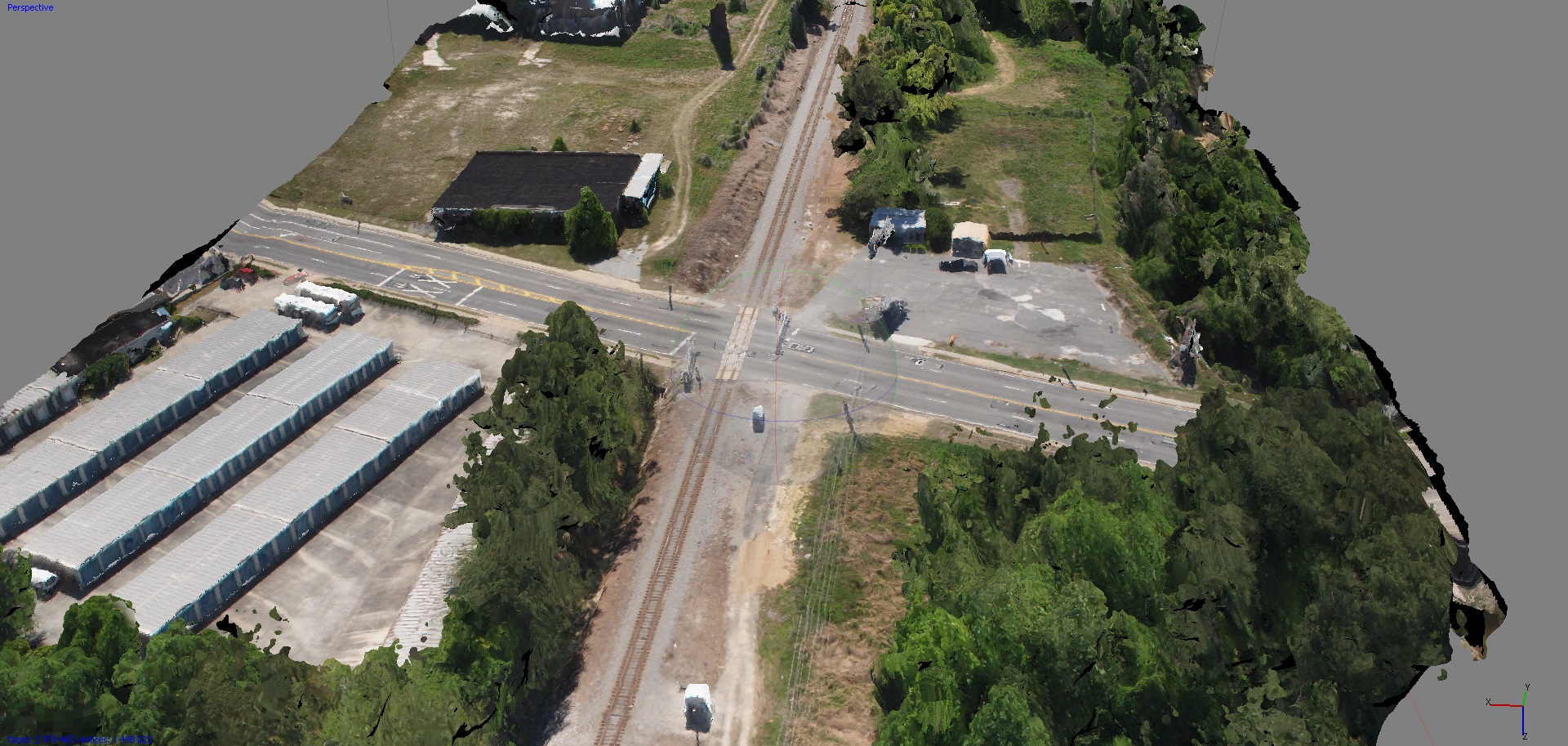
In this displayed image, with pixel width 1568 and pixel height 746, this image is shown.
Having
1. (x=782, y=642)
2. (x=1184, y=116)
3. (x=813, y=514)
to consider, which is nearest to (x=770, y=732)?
(x=782, y=642)

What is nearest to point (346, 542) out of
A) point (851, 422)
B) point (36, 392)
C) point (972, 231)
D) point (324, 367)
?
point (324, 367)

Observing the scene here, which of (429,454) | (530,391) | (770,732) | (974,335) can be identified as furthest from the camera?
(974,335)

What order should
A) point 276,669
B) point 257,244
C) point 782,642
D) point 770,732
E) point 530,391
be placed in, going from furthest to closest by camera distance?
point 257,244
point 530,391
point 782,642
point 770,732
point 276,669

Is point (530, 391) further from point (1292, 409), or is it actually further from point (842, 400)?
point (1292, 409)

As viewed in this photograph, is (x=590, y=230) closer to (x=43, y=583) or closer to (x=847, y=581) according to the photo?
(x=847, y=581)

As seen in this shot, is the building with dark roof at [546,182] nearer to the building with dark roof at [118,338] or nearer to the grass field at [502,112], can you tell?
the grass field at [502,112]

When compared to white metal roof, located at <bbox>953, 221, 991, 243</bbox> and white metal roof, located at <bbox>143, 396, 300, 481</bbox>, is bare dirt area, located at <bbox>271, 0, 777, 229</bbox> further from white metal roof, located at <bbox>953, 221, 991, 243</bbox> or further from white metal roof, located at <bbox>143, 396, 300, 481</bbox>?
white metal roof, located at <bbox>953, 221, 991, 243</bbox>
